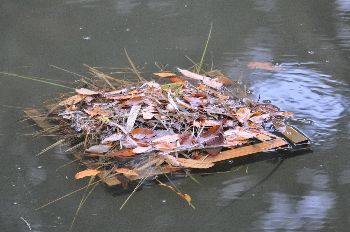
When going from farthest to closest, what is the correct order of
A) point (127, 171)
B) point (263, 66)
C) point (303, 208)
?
1. point (263, 66)
2. point (127, 171)
3. point (303, 208)

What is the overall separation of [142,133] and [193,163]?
33 centimetres

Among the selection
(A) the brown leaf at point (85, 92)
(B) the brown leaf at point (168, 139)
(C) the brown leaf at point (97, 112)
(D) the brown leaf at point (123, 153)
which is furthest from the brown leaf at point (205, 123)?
(A) the brown leaf at point (85, 92)

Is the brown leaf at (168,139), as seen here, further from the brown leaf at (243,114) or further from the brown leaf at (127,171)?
the brown leaf at (243,114)

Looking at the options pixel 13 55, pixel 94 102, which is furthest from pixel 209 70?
pixel 13 55

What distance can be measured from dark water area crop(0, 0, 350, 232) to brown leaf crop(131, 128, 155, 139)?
13.4 inches

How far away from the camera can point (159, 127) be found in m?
2.93

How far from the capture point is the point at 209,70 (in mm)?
3605

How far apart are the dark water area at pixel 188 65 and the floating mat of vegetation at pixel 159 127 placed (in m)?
0.10

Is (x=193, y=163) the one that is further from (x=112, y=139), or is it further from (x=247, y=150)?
(x=112, y=139)

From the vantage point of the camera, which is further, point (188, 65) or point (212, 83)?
point (188, 65)

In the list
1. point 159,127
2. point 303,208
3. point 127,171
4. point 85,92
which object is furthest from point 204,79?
point 303,208

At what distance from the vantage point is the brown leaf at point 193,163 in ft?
8.83

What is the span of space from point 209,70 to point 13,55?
141 centimetres

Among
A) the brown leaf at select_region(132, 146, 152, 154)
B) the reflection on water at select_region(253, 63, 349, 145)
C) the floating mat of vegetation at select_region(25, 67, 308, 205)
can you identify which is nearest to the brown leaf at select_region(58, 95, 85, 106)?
the floating mat of vegetation at select_region(25, 67, 308, 205)
